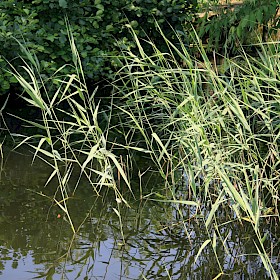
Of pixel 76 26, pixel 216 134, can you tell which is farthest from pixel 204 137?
pixel 76 26

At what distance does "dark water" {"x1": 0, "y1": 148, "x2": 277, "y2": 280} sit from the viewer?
3127mm

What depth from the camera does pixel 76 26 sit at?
6531 mm

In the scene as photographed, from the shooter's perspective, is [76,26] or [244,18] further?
[76,26]

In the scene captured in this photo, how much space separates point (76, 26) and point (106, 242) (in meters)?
3.56

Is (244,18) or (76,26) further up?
(244,18)

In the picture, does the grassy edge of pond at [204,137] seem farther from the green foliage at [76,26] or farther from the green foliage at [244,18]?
the green foliage at [76,26]

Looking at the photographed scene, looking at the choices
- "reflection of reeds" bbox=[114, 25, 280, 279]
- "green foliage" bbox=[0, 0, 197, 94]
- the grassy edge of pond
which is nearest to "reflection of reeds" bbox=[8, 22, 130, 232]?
the grassy edge of pond

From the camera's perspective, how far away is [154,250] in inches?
132

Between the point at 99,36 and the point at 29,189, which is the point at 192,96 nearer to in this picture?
the point at 29,189

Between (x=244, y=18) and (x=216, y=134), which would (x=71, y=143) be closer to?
(x=216, y=134)

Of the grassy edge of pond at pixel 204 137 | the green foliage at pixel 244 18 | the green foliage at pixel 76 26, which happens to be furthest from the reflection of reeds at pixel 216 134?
the green foliage at pixel 76 26

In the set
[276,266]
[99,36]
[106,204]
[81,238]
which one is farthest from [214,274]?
[99,36]

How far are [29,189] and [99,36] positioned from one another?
10.2 ft

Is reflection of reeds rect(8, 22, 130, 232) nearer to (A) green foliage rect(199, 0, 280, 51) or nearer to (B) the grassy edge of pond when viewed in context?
(B) the grassy edge of pond
